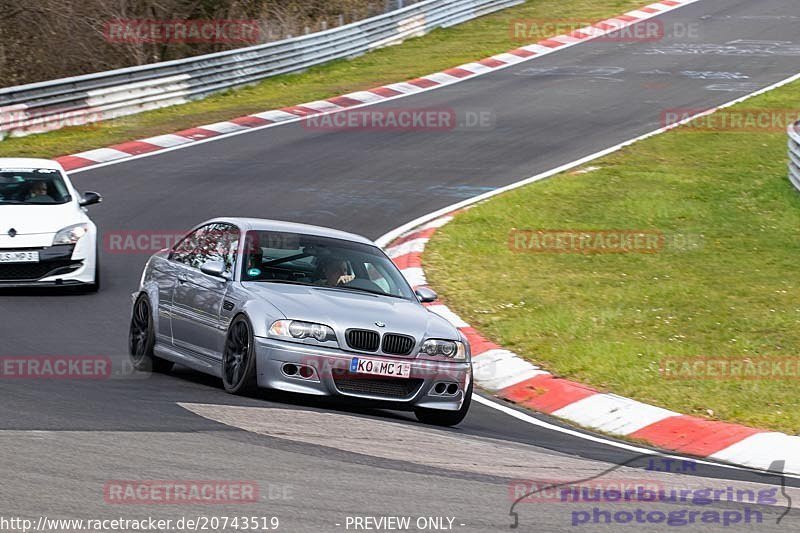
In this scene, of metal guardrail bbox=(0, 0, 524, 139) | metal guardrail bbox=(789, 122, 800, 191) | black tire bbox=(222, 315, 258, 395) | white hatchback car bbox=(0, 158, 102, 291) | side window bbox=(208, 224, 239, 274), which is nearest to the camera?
black tire bbox=(222, 315, 258, 395)

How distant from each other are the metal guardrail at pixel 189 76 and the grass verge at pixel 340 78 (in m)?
0.23

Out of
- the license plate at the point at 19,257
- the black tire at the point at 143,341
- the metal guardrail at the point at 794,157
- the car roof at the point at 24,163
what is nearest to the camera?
the black tire at the point at 143,341

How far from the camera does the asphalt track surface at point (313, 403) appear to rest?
256 inches

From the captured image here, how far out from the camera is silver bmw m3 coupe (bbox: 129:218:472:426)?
9.03 m

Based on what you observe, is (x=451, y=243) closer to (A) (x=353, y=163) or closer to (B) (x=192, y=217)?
(B) (x=192, y=217)

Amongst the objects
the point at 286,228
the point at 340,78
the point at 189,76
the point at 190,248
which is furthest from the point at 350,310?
the point at 340,78

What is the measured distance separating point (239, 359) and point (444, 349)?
4.79 feet

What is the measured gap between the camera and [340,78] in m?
29.8

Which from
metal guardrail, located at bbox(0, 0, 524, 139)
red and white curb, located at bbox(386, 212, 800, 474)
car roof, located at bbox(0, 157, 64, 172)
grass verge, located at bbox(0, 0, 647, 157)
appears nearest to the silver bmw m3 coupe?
red and white curb, located at bbox(386, 212, 800, 474)

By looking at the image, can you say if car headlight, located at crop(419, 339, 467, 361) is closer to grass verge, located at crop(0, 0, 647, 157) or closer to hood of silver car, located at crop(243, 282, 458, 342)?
hood of silver car, located at crop(243, 282, 458, 342)

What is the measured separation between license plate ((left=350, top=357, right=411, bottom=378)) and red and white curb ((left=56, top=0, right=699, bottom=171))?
1300 centimetres

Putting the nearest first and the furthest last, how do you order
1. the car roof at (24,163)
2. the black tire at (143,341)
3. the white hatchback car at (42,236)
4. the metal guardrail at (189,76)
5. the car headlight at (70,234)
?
1. the black tire at (143,341)
2. the white hatchback car at (42,236)
3. the car headlight at (70,234)
4. the car roof at (24,163)
5. the metal guardrail at (189,76)

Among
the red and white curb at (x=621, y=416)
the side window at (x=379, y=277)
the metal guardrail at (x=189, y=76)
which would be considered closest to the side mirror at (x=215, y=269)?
the side window at (x=379, y=277)

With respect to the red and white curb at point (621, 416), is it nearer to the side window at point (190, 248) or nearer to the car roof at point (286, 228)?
the car roof at point (286, 228)
